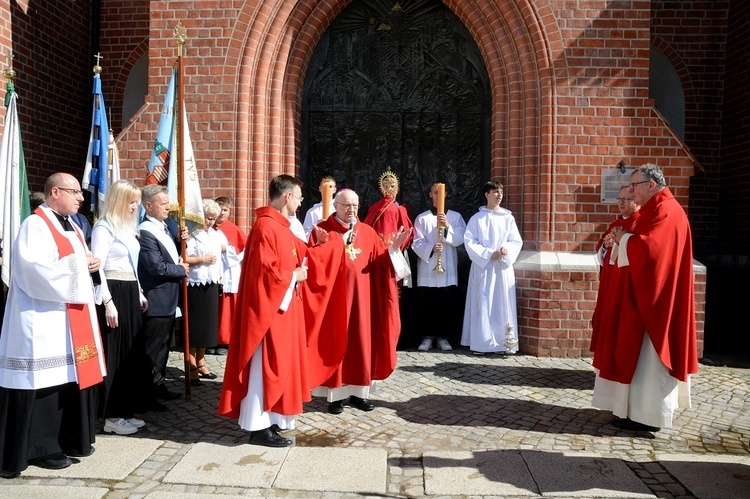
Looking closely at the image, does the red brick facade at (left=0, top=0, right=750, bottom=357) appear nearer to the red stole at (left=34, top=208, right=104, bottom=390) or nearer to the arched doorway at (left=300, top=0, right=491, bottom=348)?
the arched doorway at (left=300, top=0, right=491, bottom=348)

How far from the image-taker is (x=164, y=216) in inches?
209

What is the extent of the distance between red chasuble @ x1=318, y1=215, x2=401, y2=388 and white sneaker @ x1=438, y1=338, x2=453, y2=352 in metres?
2.41

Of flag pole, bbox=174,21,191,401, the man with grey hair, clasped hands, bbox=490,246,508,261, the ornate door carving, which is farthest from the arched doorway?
the man with grey hair

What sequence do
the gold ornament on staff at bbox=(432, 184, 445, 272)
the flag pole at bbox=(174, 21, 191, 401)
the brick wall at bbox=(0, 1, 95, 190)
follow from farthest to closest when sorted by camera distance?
the brick wall at bbox=(0, 1, 95, 190) < the gold ornament on staff at bbox=(432, 184, 445, 272) < the flag pole at bbox=(174, 21, 191, 401)

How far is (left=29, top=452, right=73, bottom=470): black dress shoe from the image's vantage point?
4.02 metres

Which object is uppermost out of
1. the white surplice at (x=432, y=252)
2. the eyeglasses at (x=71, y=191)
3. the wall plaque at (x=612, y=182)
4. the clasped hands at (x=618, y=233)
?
the wall plaque at (x=612, y=182)

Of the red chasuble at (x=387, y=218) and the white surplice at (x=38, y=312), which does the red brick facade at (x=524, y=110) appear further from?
the white surplice at (x=38, y=312)

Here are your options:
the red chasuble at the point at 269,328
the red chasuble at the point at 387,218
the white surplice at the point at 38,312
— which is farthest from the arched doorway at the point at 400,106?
the white surplice at the point at 38,312

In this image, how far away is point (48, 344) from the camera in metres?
3.95

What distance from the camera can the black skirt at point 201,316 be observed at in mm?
6320

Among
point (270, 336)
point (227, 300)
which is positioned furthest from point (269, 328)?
point (227, 300)

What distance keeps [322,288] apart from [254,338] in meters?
0.92

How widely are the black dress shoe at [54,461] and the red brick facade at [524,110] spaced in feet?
14.0

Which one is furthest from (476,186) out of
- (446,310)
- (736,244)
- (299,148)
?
(736,244)
